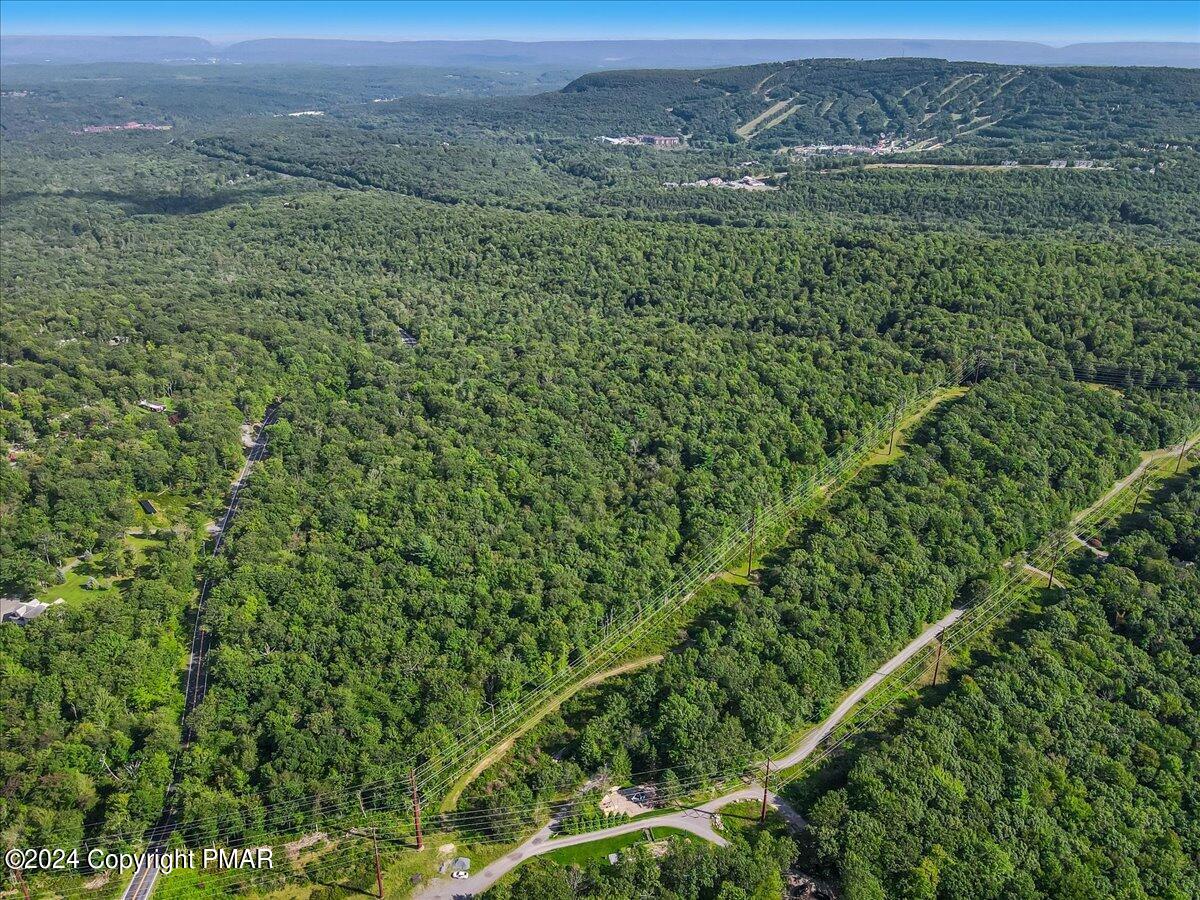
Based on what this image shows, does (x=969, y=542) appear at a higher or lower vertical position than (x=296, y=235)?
lower

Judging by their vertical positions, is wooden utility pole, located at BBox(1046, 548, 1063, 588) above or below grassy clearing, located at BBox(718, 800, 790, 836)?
above

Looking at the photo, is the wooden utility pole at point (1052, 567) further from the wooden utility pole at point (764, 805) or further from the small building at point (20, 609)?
the small building at point (20, 609)

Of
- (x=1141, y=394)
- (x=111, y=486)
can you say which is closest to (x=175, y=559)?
(x=111, y=486)

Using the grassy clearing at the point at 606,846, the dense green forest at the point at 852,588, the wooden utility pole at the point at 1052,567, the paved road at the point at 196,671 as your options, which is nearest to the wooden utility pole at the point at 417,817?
the dense green forest at the point at 852,588

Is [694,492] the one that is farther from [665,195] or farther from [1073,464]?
[665,195]

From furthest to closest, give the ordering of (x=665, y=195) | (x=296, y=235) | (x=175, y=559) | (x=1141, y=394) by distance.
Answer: (x=665, y=195) < (x=296, y=235) < (x=1141, y=394) < (x=175, y=559)

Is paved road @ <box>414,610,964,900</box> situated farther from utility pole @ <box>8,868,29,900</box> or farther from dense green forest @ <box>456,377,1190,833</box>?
utility pole @ <box>8,868,29,900</box>

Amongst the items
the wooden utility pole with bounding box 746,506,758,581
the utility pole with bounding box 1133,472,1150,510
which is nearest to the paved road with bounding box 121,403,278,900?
the wooden utility pole with bounding box 746,506,758,581
